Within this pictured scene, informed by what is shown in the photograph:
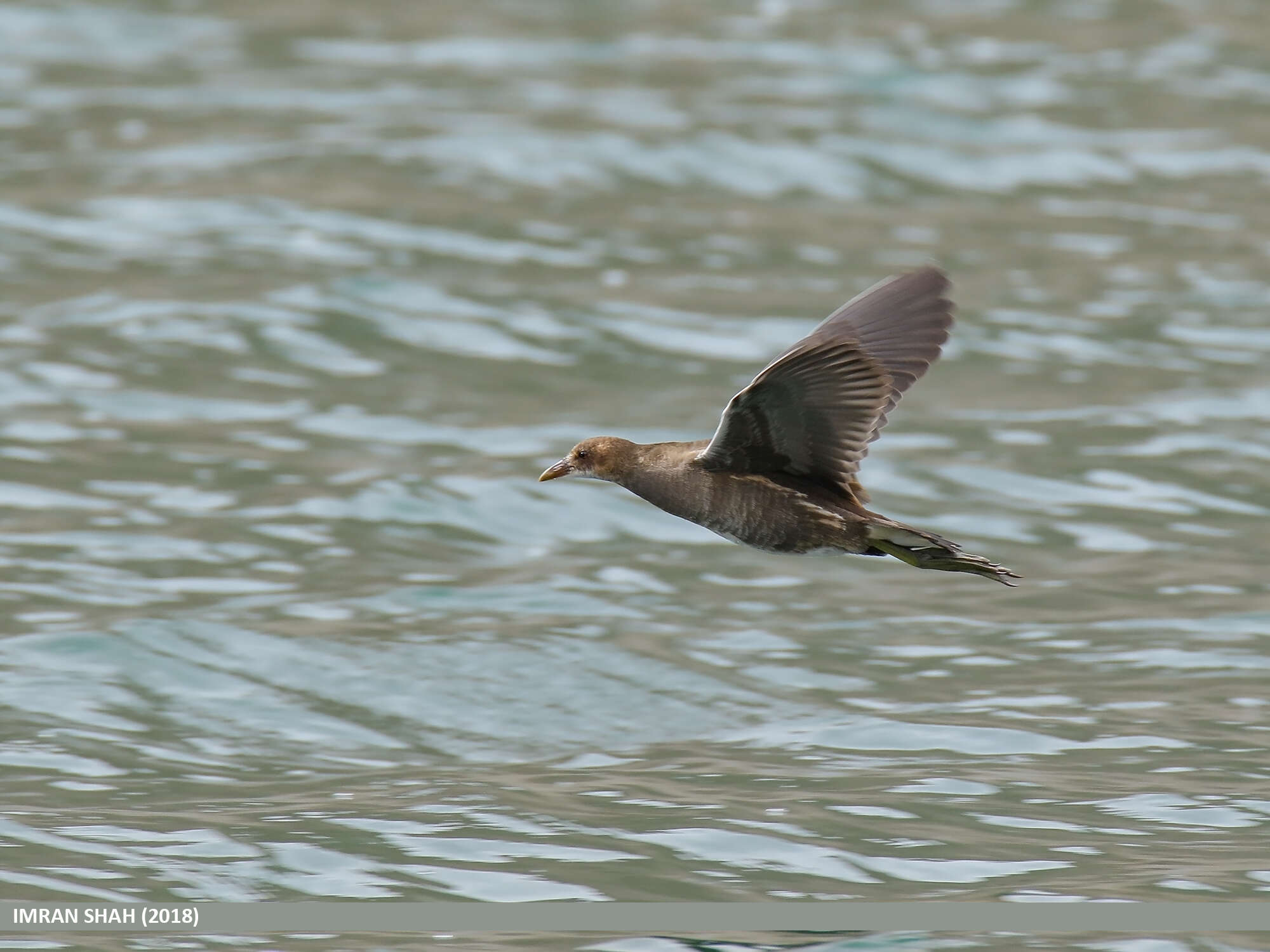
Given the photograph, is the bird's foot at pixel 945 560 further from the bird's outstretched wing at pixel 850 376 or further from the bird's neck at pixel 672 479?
the bird's neck at pixel 672 479

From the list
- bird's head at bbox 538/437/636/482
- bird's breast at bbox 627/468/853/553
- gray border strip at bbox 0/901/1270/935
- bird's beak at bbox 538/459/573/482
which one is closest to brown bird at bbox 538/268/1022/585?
bird's breast at bbox 627/468/853/553

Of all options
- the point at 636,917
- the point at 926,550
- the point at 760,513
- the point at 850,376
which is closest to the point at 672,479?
the point at 760,513

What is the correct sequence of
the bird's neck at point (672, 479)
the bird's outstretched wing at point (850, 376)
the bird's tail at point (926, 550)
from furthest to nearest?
the bird's neck at point (672, 479) → the bird's outstretched wing at point (850, 376) → the bird's tail at point (926, 550)

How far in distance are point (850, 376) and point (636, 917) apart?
1987mm

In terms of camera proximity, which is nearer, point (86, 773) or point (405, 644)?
point (86, 773)

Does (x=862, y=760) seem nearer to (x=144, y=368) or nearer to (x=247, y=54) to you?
(x=144, y=368)

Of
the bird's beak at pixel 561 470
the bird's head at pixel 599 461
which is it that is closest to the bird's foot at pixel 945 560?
the bird's head at pixel 599 461

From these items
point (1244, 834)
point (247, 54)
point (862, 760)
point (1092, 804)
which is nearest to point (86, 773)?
point (862, 760)

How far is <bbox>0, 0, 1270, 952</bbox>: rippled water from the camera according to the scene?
8039 mm

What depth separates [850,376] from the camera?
23.9 feet

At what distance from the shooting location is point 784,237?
16.2 meters

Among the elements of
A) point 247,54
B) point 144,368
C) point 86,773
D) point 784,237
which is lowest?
point 86,773

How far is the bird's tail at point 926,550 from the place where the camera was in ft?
23.2

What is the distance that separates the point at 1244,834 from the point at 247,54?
567 inches
